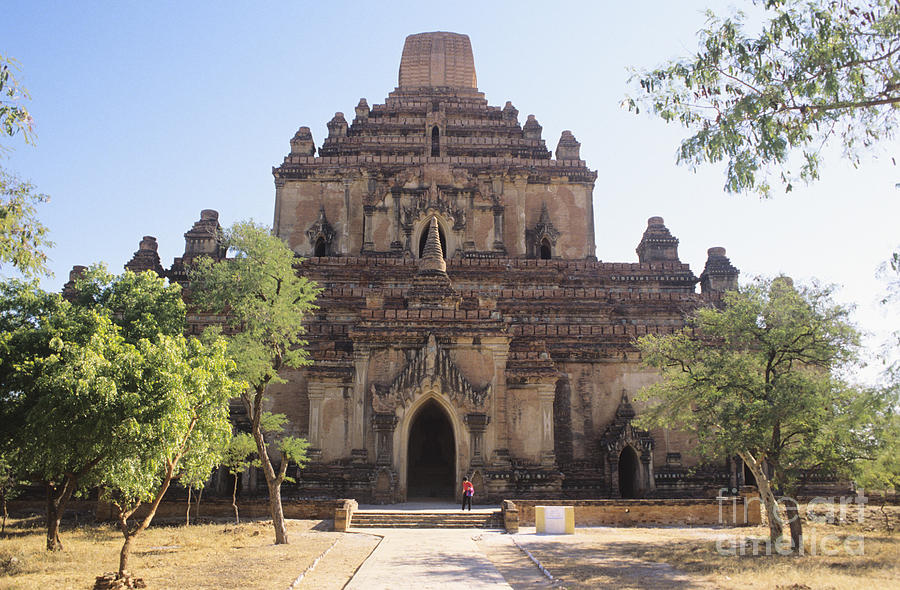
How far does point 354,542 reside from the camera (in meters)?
17.4

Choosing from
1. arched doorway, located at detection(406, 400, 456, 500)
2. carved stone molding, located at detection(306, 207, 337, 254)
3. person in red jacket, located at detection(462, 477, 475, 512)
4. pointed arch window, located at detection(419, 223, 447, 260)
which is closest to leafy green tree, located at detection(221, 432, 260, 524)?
person in red jacket, located at detection(462, 477, 475, 512)

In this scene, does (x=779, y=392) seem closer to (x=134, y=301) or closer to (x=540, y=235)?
(x=134, y=301)

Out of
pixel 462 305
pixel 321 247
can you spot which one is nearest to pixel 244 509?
pixel 462 305

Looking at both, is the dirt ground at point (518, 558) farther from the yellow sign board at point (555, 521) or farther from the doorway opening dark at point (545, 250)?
the doorway opening dark at point (545, 250)

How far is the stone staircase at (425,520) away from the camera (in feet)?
66.3

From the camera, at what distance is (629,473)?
2664 cm

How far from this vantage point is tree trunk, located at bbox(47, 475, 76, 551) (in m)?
17.0

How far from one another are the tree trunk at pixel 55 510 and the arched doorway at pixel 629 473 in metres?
17.2

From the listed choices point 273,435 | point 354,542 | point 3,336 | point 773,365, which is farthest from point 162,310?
point 773,365

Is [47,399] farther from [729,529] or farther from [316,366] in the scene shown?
[729,529]

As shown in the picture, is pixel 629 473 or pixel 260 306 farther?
pixel 629 473

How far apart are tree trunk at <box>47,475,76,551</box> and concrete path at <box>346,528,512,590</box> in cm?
737

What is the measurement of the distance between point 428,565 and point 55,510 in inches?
369

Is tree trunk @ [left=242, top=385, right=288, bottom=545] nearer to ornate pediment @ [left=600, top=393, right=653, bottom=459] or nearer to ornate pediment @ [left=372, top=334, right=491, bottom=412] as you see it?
ornate pediment @ [left=372, top=334, right=491, bottom=412]
